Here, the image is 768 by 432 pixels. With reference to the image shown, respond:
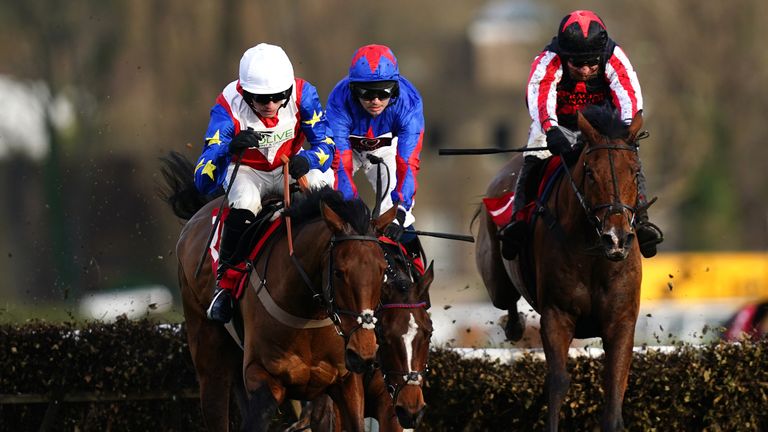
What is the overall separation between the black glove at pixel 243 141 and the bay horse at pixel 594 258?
5.67 feet

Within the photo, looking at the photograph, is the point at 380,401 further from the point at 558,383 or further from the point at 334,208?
the point at 334,208

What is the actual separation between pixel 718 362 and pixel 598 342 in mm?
4040

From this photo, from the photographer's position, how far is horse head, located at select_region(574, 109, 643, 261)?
24.9ft

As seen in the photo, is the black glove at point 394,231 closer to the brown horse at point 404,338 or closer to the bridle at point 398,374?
the brown horse at point 404,338

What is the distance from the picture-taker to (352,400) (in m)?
7.62

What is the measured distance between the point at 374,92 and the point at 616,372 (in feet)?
6.68

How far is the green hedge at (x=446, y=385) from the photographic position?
9195 millimetres

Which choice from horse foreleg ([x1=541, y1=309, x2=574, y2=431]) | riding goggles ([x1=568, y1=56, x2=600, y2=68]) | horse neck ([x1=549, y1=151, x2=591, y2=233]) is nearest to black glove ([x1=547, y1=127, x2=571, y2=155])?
horse neck ([x1=549, y1=151, x2=591, y2=233])

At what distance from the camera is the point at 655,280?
2670cm

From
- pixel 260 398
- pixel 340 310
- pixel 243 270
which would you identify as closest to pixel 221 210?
pixel 243 270

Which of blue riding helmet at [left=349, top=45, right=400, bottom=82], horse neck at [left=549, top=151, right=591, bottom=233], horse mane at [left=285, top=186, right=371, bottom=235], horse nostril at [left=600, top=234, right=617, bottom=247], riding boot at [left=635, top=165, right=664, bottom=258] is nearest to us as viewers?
horse mane at [left=285, top=186, right=371, bottom=235]

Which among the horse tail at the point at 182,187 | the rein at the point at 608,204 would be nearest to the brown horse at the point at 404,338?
the rein at the point at 608,204

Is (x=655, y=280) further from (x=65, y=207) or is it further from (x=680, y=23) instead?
(x=680, y=23)

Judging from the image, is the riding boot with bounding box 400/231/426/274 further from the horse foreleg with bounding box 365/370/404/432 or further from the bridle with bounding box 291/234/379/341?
the bridle with bounding box 291/234/379/341
